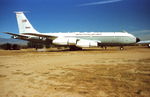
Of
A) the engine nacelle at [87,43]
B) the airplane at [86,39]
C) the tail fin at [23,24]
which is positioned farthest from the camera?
the tail fin at [23,24]

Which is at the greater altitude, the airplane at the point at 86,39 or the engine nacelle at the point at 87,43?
the airplane at the point at 86,39

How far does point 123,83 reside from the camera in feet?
13.8

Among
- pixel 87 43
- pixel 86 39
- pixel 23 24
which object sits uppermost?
pixel 23 24

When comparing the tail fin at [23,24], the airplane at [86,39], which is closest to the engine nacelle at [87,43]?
the airplane at [86,39]

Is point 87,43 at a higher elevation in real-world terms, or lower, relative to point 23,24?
lower

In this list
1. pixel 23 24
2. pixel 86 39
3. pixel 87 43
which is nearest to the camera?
pixel 87 43

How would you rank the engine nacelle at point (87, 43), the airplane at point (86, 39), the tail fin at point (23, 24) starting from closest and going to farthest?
1. the engine nacelle at point (87, 43)
2. the airplane at point (86, 39)
3. the tail fin at point (23, 24)

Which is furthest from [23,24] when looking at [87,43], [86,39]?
[87,43]

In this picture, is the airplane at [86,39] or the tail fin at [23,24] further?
the tail fin at [23,24]

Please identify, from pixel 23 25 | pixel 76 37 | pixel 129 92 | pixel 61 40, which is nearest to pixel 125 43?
pixel 76 37

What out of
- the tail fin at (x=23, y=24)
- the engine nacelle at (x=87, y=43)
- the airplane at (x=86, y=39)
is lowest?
the engine nacelle at (x=87, y=43)

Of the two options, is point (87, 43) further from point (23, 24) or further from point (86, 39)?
point (23, 24)

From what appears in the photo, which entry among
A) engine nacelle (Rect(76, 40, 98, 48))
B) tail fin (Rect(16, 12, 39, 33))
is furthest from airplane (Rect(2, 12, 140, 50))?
tail fin (Rect(16, 12, 39, 33))

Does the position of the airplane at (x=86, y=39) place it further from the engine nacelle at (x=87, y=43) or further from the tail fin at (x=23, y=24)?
the tail fin at (x=23, y=24)
